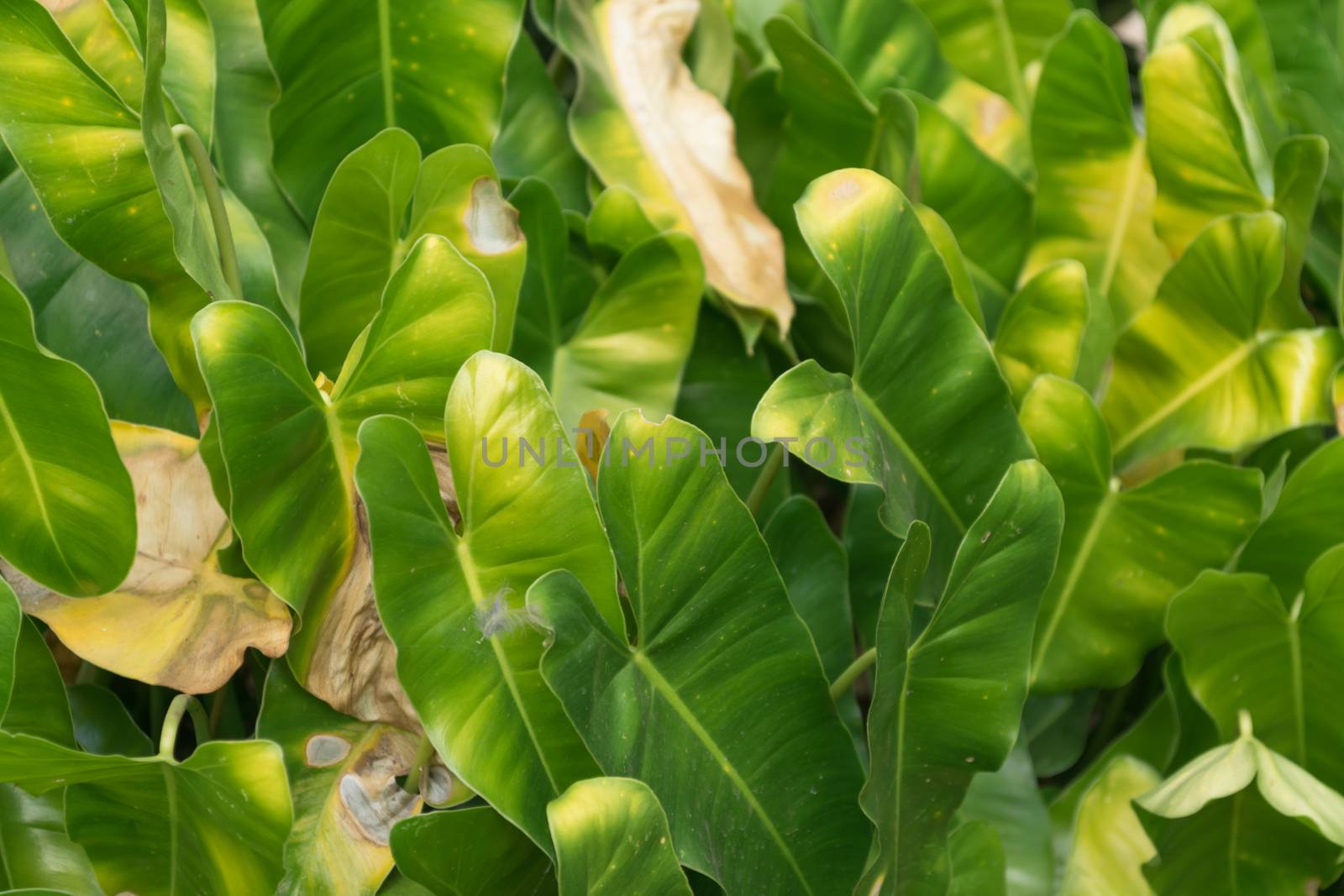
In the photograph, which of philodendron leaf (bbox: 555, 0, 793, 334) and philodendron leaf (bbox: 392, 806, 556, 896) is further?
philodendron leaf (bbox: 555, 0, 793, 334)

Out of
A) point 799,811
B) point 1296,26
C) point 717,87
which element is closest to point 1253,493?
point 799,811

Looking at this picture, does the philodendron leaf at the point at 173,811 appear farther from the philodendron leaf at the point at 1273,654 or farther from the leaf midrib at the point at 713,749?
the philodendron leaf at the point at 1273,654

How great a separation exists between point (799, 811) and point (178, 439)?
430 millimetres

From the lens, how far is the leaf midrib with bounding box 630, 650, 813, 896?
644 mm

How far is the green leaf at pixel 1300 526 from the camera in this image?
2.68 ft

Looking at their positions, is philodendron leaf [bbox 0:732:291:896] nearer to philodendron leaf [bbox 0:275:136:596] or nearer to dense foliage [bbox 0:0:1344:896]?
dense foliage [bbox 0:0:1344:896]

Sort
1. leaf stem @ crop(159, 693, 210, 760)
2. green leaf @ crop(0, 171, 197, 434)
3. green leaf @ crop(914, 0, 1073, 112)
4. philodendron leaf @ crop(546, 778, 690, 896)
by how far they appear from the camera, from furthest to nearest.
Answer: green leaf @ crop(914, 0, 1073, 112), green leaf @ crop(0, 171, 197, 434), leaf stem @ crop(159, 693, 210, 760), philodendron leaf @ crop(546, 778, 690, 896)

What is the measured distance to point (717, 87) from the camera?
97cm

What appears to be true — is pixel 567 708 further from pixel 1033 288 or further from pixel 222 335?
pixel 1033 288

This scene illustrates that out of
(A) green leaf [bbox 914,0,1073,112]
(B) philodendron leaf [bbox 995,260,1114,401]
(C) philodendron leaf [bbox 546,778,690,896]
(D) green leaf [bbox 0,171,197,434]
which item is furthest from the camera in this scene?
(A) green leaf [bbox 914,0,1073,112]

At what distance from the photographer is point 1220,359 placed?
0.94m

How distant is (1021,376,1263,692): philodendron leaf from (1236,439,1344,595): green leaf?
3 cm

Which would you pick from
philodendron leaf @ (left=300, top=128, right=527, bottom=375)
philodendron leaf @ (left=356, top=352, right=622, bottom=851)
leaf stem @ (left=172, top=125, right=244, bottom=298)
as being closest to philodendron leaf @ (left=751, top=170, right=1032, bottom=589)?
philodendron leaf @ (left=356, top=352, right=622, bottom=851)

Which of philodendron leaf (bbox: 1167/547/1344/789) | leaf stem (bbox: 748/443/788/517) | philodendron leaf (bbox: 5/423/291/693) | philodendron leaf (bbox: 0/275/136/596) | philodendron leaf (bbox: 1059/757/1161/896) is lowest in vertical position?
philodendron leaf (bbox: 1059/757/1161/896)
